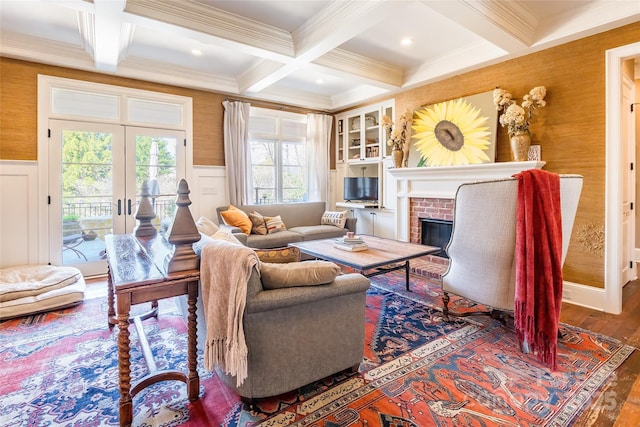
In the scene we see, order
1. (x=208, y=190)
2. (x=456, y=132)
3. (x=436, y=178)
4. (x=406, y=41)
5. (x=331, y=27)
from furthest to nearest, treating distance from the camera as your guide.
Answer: (x=208, y=190) → (x=436, y=178) → (x=456, y=132) → (x=406, y=41) → (x=331, y=27)

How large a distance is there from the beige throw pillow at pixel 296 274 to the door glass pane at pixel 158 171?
3.40 metres

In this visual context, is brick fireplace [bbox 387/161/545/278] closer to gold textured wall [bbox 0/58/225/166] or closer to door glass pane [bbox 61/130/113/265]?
door glass pane [bbox 61/130/113/265]

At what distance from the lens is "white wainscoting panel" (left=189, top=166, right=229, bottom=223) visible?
499 cm

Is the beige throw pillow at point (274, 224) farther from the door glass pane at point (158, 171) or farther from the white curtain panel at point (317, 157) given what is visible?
the door glass pane at point (158, 171)

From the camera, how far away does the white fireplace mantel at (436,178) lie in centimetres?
374

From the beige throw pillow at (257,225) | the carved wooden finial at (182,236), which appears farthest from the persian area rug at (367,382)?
the beige throw pillow at (257,225)

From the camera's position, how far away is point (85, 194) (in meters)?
4.22

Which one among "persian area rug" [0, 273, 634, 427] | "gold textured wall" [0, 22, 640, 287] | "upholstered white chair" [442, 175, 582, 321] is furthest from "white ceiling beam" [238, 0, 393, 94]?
"persian area rug" [0, 273, 634, 427]

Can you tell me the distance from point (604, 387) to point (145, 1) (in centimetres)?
438

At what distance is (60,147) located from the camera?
4043mm

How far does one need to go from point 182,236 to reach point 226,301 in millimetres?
417

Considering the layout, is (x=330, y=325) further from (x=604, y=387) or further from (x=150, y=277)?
(x=604, y=387)

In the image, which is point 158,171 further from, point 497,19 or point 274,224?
point 497,19

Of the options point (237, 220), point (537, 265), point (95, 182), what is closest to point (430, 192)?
point (537, 265)
